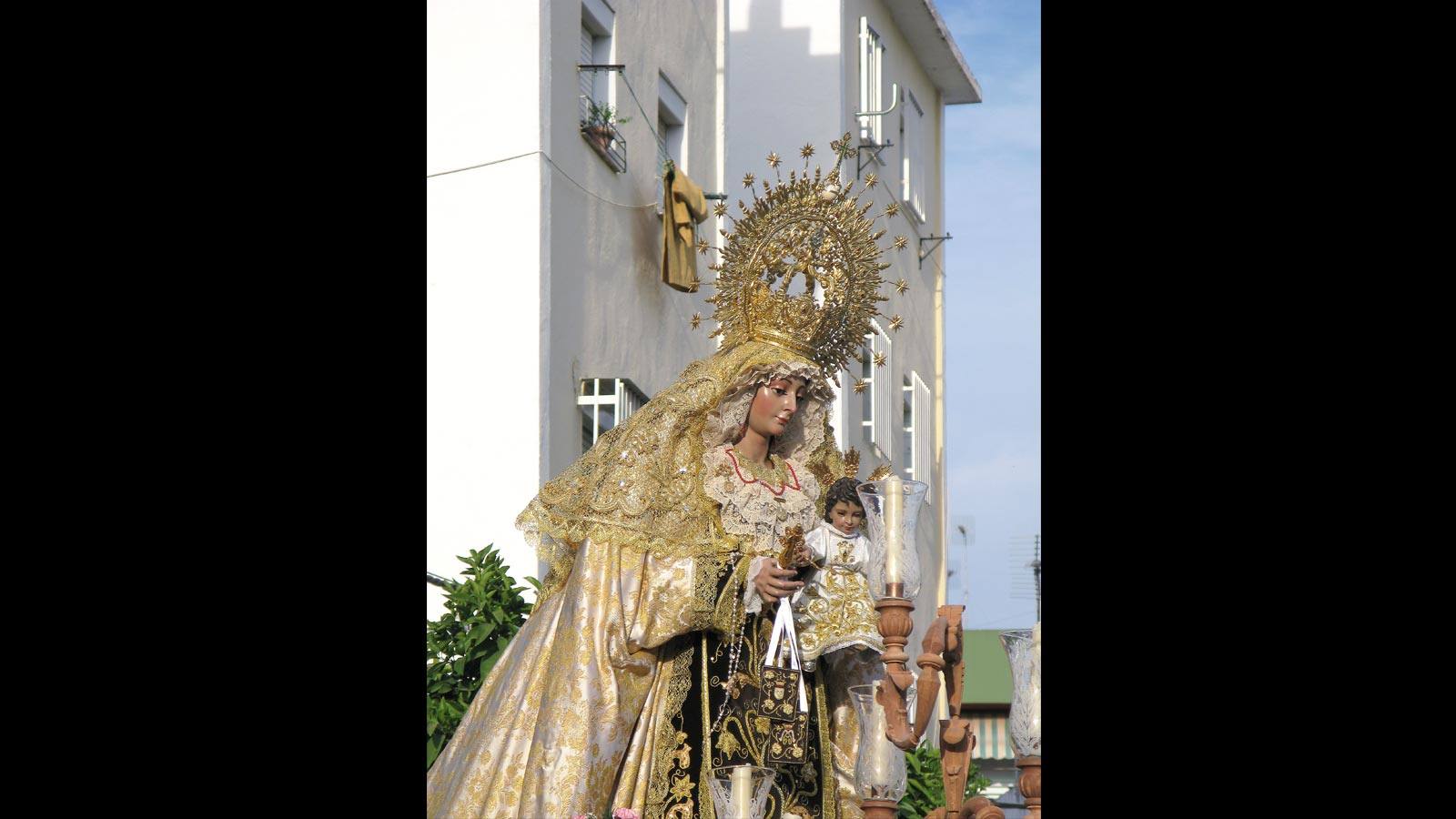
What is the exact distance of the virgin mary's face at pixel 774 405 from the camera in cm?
760

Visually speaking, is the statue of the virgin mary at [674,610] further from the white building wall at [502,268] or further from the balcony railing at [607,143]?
the balcony railing at [607,143]

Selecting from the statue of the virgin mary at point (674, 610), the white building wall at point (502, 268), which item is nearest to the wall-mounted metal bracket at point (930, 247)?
the white building wall at point (502, 268)

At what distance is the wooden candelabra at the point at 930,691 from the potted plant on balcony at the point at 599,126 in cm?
693

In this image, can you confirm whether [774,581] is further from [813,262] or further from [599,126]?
[599,126]

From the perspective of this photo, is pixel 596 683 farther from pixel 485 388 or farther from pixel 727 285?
pixel 485 388

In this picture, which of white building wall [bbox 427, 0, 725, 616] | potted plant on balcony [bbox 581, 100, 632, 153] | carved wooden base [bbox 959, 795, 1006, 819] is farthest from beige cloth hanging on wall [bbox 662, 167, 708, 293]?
carved wooden base [bbox 959, 795, 1006, 819]

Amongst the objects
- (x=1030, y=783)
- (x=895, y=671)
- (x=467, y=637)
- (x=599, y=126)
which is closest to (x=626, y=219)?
(x=599, y=126)

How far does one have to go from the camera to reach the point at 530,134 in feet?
39.6

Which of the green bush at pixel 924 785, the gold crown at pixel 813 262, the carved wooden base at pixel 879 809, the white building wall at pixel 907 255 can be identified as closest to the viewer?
the carved wooden base at pixel 879 809

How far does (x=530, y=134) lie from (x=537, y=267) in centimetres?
76

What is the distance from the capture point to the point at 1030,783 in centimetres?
630
